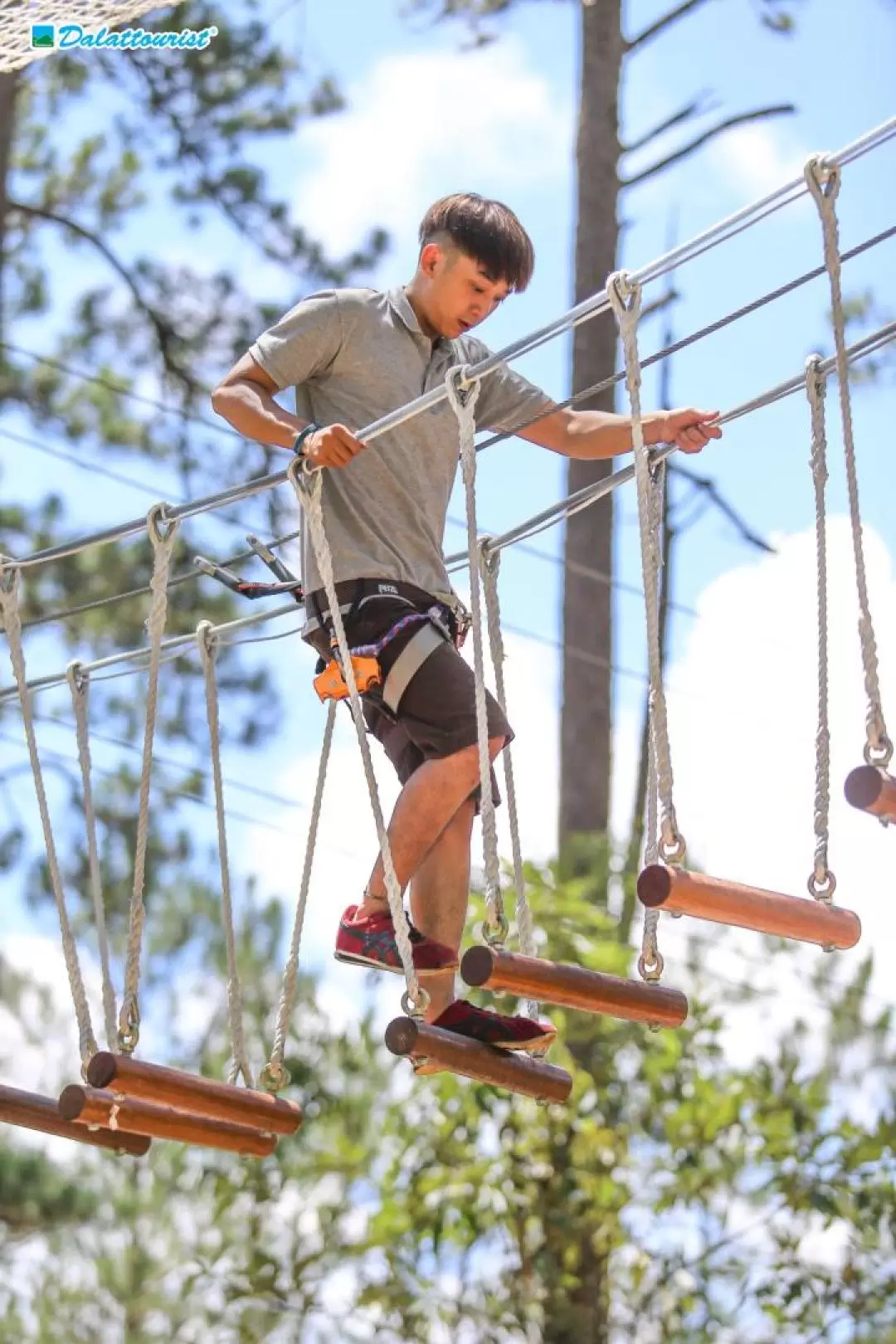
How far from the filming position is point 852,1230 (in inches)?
249

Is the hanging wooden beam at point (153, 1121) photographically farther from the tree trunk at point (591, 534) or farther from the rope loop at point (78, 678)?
the tree trunk at point (591, 534)

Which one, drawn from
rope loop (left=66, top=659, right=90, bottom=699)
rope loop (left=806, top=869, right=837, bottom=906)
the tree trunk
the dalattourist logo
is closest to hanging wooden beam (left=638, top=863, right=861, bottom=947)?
rope loop (left=806, top=869, right=837, bottom=906)

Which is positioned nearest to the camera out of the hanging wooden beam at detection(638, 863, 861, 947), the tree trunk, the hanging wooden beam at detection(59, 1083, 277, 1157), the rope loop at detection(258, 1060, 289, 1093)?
the hanging wooden beam at detection(638, 863, 861, 947)

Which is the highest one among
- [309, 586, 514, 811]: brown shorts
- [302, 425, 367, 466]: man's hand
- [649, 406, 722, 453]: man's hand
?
[649, 406, 722, 453]: man's hand

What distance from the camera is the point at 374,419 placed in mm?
3299

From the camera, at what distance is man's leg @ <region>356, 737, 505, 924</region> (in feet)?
10.2

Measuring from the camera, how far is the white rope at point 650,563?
2725 millimetres

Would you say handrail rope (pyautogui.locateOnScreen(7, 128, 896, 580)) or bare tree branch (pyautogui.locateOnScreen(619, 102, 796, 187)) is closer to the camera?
handrail rope (pyautogui.locateOnScreen(7, 128, 896, 580))

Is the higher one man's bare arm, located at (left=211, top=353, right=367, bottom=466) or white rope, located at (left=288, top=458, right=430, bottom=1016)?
man's bare arm, located at (left=211, top=353, right=367, bottom=466)

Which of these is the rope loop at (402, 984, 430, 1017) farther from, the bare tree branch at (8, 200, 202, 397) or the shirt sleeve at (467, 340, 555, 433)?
the bare tree branch at (8, 200, 202, 397)

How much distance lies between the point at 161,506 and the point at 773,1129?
342 cm

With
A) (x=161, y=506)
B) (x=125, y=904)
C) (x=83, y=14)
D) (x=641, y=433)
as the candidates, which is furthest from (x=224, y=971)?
(x=641, y=433)

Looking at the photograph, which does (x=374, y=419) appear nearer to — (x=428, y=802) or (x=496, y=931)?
(x=428, y=802)

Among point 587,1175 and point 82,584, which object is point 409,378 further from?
point 82,584
